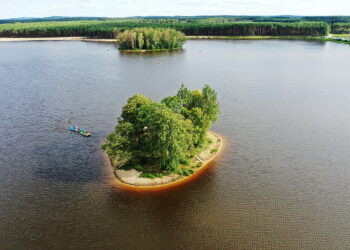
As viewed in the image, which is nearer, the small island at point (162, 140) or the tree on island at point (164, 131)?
the tree on island at point (164, 131)

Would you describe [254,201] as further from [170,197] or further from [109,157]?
[109,157]

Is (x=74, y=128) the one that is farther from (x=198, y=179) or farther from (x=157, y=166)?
(x=198, y=179)

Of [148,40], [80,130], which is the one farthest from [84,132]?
[148,40]

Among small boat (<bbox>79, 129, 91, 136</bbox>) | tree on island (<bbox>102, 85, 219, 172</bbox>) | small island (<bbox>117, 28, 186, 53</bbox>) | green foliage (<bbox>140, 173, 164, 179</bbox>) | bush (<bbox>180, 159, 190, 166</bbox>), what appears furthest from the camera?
small island (<bbox>117, 28, 186, 53</bbox>)

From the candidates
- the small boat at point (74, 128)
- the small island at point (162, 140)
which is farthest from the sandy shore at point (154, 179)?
the small boat at point (74, 128)

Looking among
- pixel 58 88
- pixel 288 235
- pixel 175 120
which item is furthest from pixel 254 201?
pixel 58 88

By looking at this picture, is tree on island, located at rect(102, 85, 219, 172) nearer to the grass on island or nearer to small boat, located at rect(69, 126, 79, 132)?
the grass on island

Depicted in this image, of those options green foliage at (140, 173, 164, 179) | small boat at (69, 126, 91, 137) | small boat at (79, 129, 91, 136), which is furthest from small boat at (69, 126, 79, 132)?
green foliage at (140, 173, 164, 179)

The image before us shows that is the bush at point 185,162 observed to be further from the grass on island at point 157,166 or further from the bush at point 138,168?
the bush at point 138,168
